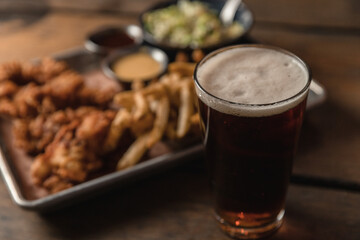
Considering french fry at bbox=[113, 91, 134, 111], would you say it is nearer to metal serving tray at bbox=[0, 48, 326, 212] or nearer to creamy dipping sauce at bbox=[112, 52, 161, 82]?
metal serving tray at bbox=[0, 48, 326, 212]

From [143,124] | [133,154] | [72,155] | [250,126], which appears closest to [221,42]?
[143,124]

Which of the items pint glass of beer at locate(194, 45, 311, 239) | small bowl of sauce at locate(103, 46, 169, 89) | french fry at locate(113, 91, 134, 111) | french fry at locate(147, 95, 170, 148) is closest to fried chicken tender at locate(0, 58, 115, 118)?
small bowl of sauce at locate(103, 46, 169, 89)

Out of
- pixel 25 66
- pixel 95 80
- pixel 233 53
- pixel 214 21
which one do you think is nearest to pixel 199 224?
pixel 233 53

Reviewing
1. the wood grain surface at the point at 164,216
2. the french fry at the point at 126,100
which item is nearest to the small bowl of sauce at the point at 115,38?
the french fry at the point at 126,100

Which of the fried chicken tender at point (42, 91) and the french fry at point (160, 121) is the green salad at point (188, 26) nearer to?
the fried chicken tender at point (42, 91)

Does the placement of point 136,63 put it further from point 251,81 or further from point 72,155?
point 251,81

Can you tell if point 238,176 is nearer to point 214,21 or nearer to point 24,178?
point 24,178
